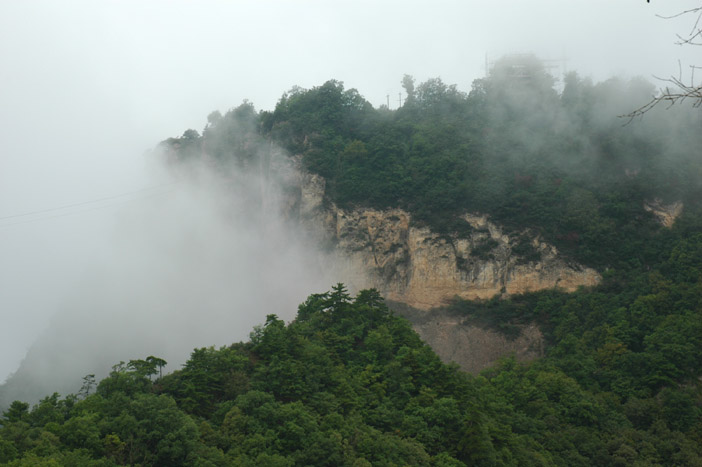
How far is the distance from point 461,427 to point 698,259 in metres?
31.8

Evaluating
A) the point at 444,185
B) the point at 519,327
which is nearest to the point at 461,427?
the point at 519,327

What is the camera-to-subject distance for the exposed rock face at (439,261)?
64.4 metres

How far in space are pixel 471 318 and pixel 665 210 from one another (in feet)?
64.1

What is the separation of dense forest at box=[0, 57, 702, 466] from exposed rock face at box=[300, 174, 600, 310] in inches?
48.3

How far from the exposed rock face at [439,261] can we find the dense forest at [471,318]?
1.23m

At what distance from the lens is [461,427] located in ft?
116

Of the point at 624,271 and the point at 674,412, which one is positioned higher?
the point at 624,271

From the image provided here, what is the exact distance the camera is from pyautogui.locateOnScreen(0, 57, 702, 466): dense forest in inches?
1196

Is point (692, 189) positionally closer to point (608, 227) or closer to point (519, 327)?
point (608, 227)

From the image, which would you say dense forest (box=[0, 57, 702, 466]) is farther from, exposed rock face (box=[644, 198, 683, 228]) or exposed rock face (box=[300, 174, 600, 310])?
exposed rock face (box=[300, 174, 600, 310])

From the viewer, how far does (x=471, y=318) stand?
6259 centimetres

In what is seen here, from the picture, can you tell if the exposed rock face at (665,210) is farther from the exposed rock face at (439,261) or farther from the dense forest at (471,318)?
the exposed rock face at (439,261)

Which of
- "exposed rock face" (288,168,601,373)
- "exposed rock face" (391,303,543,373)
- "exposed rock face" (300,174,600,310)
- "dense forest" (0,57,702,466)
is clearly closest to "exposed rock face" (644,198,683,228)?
"dense forest" (0,57,702,466)

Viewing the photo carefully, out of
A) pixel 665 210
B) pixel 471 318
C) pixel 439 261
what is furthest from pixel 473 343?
→ pixel 665 210
